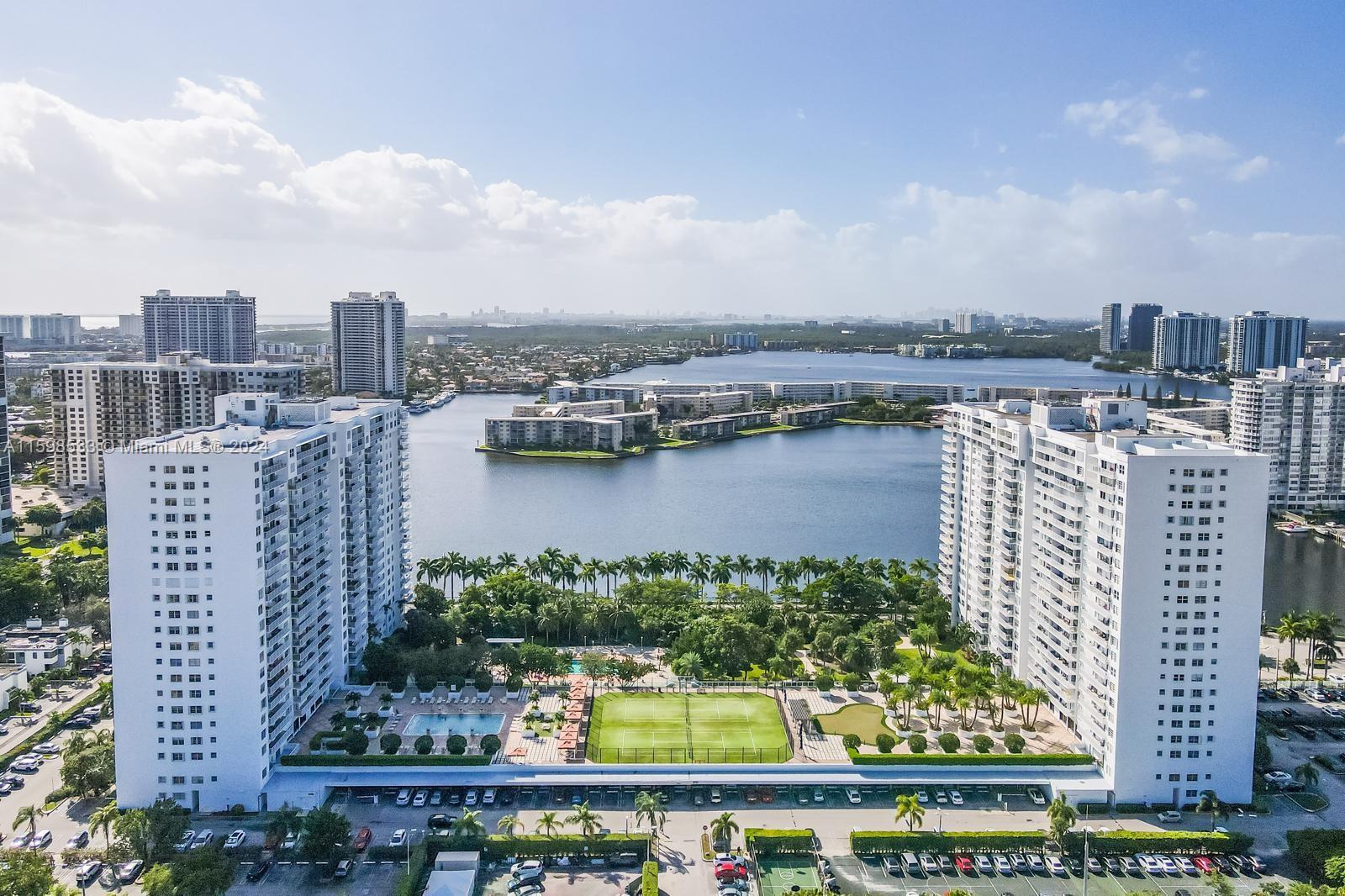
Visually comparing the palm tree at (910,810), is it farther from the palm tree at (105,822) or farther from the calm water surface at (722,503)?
the calm water surface at (722,503)

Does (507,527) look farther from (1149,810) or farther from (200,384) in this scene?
(1149,810)

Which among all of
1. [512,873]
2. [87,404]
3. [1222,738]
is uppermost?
[87,404]

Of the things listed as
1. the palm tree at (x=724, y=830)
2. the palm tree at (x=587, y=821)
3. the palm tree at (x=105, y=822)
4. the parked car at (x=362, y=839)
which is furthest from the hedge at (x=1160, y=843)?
the palm tree at (x=105, y=822)

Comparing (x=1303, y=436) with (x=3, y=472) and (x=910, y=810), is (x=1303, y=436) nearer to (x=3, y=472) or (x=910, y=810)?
(x=910, y=810)

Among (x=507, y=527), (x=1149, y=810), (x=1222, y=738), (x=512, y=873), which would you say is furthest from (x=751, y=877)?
(x=507, y=527)

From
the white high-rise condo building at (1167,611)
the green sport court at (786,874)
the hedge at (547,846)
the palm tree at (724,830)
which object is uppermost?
the white high-rise condo building at (1167,611)

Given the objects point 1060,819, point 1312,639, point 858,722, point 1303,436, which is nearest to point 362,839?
point 858,722

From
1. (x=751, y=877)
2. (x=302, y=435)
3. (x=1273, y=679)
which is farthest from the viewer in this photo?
(x=1273, y=679)
